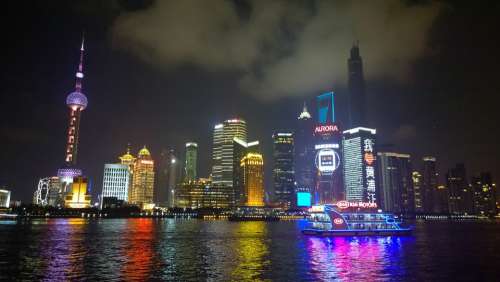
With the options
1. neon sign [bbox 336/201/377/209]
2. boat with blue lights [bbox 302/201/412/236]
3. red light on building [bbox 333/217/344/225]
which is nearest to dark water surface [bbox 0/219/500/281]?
boat with blue lights [bbox 302/201/412/236]

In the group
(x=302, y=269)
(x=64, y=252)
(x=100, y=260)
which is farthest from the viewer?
(x=64, y=252)

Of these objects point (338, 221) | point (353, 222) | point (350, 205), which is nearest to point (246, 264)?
point (338, 221)

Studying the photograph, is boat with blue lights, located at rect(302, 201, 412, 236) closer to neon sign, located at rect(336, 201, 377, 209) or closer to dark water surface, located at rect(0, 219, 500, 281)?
neon sign, located at rect(336, 201, 377, 209)

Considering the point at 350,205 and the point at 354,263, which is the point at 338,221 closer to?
the point at 350,205

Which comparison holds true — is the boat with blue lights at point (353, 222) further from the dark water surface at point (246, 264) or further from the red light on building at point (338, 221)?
the dark water surface at point (246, 264)

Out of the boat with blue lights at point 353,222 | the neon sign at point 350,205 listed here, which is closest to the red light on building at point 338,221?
the boat with blue lights at point 353,222

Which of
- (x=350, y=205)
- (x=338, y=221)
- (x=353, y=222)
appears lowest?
(x=353, y=222)

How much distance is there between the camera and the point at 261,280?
133ft

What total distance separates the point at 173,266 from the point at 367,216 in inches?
2537

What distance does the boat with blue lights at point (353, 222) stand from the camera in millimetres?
97562

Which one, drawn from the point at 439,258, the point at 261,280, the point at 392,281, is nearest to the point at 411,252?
the point at 439,258

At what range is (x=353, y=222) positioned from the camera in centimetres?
9862

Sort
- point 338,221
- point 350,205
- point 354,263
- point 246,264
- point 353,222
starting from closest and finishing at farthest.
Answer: point 246,264
point 354,263
point 338,221
point 353,222
point 350,205

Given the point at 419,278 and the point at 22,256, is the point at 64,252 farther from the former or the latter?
the point at 419,278
